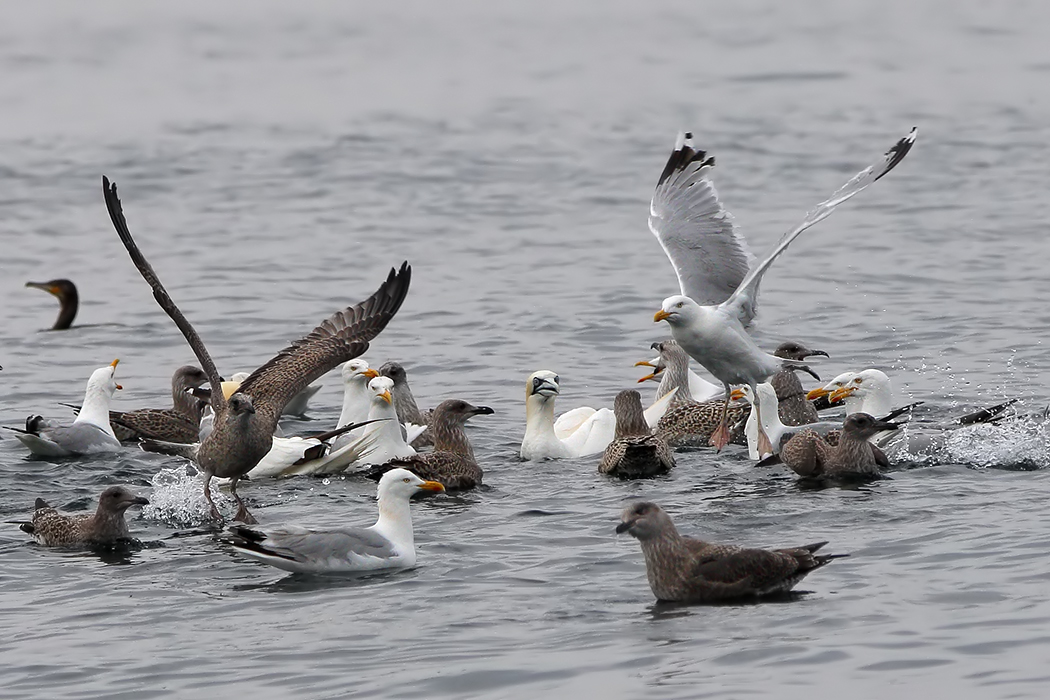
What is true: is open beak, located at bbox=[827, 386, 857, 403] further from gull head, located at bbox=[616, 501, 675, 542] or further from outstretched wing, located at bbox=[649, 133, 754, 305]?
gull head, located at bbox=[616, 501, 675, 542]

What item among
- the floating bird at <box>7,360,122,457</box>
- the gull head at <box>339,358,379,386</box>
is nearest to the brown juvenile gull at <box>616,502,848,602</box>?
the gull head at <box>339,358,379,386</box>

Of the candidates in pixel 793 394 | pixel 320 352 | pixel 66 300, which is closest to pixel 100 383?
pixel 320 352

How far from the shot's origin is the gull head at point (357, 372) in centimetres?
1479

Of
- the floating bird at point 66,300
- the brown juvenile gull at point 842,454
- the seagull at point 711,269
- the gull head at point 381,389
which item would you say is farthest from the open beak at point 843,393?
the floating bird at point 66,300

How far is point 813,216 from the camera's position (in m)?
13.5

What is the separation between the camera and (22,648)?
30.7 ft

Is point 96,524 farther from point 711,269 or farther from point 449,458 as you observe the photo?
point 711,269

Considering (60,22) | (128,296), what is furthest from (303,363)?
(60,22)

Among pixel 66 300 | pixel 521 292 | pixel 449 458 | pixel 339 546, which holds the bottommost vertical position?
pixel 339 546

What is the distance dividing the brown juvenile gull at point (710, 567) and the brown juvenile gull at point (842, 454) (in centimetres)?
293

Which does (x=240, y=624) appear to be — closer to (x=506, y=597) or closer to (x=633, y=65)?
(x=506, y=597)

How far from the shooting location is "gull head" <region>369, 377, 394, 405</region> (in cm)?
1352

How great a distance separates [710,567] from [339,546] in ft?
7.32

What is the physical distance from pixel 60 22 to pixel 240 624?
41.4 metres
